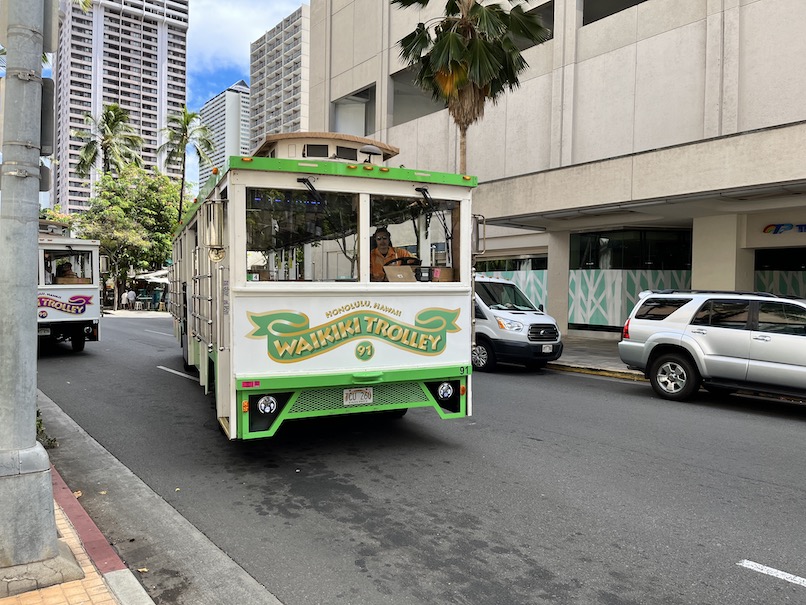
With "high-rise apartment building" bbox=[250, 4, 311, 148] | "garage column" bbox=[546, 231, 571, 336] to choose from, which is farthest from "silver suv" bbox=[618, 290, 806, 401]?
"high-rise apartment building" bbox=[250, 4, 311, 148]

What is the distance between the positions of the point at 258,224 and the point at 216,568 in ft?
9.55

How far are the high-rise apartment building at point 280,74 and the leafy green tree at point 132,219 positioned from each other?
83.8 m

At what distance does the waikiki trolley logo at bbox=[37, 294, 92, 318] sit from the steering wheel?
418 inches

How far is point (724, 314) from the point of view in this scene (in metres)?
9.27

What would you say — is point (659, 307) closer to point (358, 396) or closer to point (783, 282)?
point (358, 396)

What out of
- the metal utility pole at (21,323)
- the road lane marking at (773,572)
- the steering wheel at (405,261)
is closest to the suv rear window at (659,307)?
the steering wheel at (405,261)

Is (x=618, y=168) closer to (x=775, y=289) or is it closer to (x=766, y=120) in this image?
(x=766, y=120)

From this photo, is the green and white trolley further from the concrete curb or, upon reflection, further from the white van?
the concrete curb

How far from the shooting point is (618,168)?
14211 millimetres

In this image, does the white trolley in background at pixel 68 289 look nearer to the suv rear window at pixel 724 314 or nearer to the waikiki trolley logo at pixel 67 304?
the waikiki trolley logo at pixel 67 304

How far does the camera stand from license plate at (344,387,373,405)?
5883 mm

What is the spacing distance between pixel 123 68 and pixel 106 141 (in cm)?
11903

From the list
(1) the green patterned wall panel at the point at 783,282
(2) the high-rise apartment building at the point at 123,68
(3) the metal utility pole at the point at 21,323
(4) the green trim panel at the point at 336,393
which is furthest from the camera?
(2) the high-rise apartment building at the point at 123,68

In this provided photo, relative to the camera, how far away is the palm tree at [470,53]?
49.6 feet
